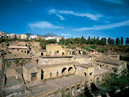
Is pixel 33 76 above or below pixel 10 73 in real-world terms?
below

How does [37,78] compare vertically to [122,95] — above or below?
below

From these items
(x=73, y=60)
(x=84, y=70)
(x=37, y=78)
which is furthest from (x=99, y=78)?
(x=37, y=78)

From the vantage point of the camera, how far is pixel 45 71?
57.6 ft

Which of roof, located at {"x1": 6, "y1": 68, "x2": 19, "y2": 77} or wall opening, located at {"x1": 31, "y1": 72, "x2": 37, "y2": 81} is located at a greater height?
roof, located at {"x1": 6, "y1": 68, "x2": 19, "y2": 77}

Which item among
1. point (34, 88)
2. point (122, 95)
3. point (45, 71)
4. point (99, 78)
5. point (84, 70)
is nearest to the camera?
point (122, 95)

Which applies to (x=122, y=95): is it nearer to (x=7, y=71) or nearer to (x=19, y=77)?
(x=19, y=77)

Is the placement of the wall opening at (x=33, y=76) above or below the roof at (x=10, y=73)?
below

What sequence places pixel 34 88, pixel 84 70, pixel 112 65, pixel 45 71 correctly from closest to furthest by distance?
pixel 34 88
pixel 45 71
pixel 84 70
pixel 112 65

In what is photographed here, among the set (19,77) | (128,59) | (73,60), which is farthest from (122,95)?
(128,59)

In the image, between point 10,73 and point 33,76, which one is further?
point 10,73

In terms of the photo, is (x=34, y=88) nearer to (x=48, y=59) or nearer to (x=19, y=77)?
(x=19, y=77)

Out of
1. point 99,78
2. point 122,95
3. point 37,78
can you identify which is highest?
point 122,95

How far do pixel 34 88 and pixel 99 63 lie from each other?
22209mm

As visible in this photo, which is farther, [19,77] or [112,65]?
[112,65]
